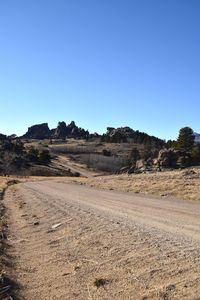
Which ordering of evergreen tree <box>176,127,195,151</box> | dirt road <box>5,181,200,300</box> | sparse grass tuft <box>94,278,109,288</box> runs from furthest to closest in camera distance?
evergreen tree <box>176,127,195,151</box>
sparse grass tuft <box>94,278,109,288</box>
dirt road <box>5,181,200,300</box>

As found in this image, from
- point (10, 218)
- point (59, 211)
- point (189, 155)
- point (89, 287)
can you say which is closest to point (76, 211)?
point (59, 211)

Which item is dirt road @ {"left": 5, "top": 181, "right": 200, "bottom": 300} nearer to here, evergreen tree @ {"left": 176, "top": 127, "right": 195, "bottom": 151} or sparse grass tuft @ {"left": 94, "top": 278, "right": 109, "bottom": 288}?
sparse grass tuft @ {"left": 94, "top": 278, "right": 109, "bottom": 288}

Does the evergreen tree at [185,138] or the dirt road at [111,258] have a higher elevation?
the evergreen tree at [185,138]

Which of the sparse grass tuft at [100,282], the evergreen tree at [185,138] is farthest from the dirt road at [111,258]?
the evergreen tree at [185,138]

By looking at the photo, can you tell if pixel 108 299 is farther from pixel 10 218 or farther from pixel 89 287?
pixel 10 218

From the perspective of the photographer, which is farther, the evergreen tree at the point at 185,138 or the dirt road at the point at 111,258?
the evergreen tree at the point at 185,138

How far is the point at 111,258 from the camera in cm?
1250

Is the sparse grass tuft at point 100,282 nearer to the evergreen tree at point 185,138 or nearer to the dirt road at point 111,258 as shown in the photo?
the dirt road at point 111,258

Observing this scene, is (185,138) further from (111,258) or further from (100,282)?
(100,282)

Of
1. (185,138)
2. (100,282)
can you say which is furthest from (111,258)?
(185,138)

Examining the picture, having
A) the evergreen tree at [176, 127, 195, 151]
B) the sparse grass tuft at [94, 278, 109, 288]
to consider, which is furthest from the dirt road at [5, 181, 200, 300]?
the evergreen tree at [176, 127, 195, 151]

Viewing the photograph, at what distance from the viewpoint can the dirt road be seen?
976 centimetres

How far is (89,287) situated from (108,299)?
1097 mm

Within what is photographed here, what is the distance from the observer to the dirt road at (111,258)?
976cm
